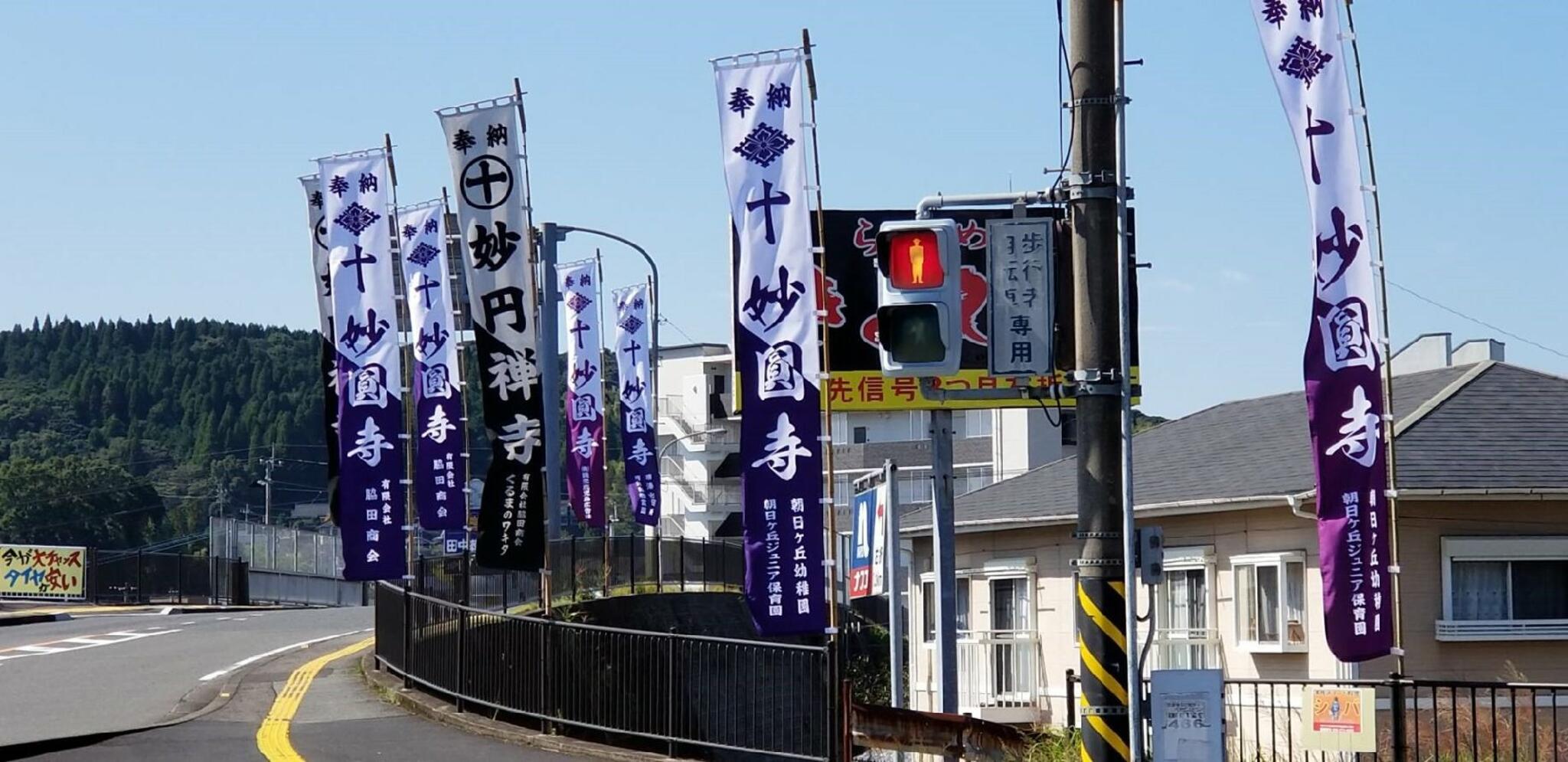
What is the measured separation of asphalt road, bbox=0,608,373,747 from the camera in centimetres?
2045

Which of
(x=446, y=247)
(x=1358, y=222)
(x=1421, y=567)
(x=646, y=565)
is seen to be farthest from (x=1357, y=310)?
(x=646, y=565)

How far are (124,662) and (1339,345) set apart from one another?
803 inches

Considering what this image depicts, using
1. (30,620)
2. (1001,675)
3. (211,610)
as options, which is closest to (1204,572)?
(1001,675)

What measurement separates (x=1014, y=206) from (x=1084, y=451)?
5.59ft

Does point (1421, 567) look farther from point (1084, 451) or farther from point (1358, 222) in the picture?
point (1084, 451)

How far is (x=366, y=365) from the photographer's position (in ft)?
75.8

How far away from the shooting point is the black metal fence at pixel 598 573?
25734 mm

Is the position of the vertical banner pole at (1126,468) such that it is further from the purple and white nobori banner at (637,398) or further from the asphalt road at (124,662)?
the purple and white nobori banner at (637,398)

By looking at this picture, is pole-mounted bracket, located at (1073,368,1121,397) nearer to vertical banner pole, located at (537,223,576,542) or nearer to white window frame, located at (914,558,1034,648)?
white window frame, located at (914,558,1034,648)

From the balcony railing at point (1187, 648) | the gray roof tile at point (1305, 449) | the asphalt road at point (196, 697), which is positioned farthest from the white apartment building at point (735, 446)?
the balcony railing at point (1187, 648)

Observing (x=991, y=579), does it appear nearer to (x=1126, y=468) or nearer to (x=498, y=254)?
(x=498, y=254)

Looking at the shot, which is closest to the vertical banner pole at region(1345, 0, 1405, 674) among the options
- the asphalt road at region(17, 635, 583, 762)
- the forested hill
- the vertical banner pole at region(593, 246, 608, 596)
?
the asphalt road at region(17, 635, 583, 762)

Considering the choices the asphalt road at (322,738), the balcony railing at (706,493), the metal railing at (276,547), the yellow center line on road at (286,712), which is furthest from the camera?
the balcony railing at (706,493)

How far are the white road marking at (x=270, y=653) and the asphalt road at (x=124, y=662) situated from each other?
9 centimetres
